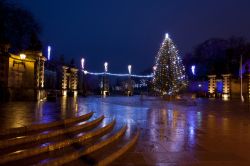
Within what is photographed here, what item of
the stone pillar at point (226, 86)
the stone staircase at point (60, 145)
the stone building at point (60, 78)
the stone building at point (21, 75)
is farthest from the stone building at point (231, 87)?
the stone staircase at point (60, 145)

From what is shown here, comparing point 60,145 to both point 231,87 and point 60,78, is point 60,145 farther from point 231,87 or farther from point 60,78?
point 231,87

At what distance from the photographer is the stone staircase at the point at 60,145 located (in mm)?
6324

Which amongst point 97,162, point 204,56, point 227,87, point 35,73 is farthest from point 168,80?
point 204,56

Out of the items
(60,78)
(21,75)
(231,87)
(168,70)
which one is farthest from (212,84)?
(21,75)

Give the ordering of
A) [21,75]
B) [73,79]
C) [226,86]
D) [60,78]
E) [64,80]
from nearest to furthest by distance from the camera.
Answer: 1. [21,75]
2. [64,80]
3. [60,78]
4. [73,79]
5. [226,86]

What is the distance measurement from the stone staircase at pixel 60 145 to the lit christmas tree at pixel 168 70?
2910cm

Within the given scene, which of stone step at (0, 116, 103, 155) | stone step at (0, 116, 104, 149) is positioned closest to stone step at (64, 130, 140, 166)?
stone step at (0, 116, 103, 155)

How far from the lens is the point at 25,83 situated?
27.9 m

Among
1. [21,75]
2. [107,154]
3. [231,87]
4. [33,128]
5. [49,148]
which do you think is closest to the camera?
[49,148]

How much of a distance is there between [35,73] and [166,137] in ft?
64.7

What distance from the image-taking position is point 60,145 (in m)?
7.37

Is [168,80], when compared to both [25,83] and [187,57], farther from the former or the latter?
[187,57]

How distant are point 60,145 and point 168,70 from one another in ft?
105

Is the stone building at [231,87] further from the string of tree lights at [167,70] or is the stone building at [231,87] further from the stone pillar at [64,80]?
the stone pillar at [64,80]
